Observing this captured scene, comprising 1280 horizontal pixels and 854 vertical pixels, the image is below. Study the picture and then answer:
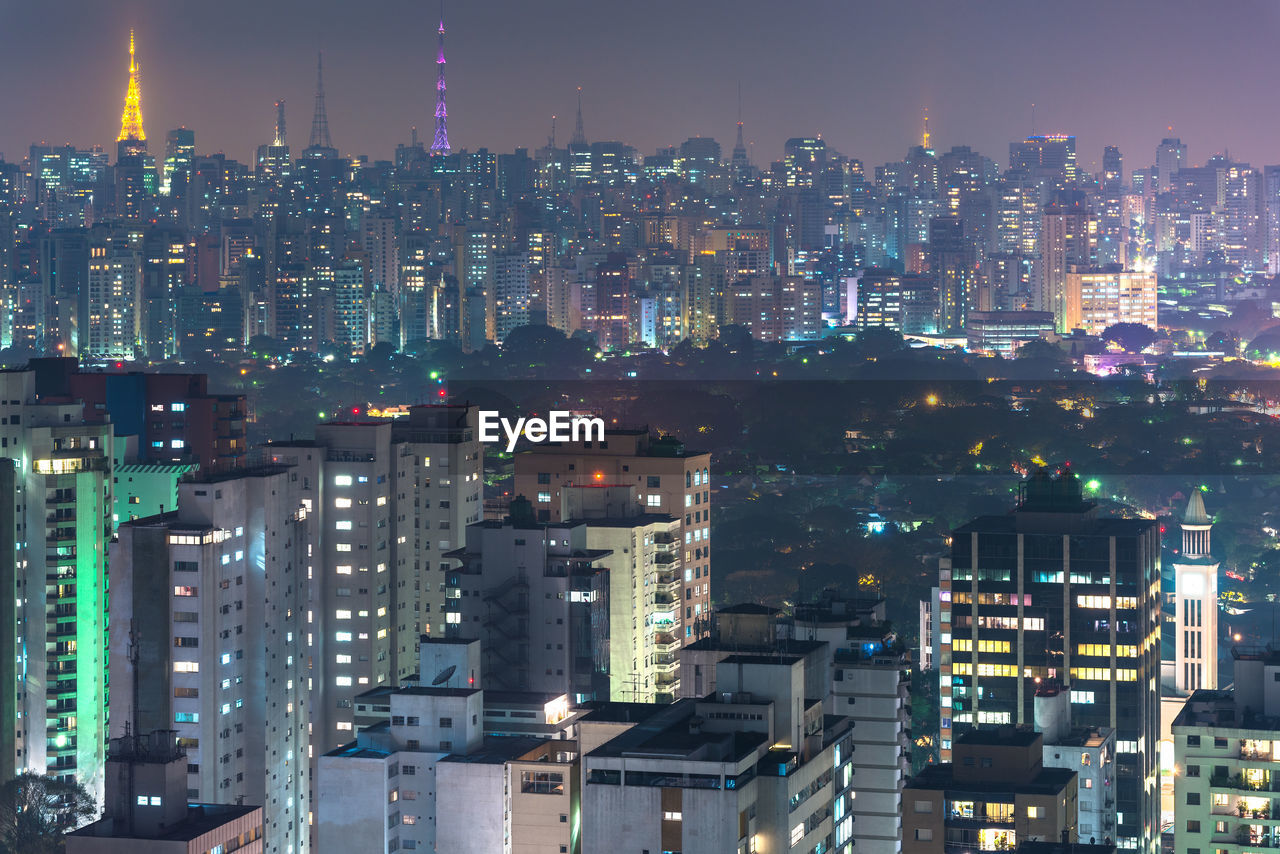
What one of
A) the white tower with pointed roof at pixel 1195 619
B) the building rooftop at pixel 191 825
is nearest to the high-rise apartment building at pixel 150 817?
the building rooftop at pixel 191 825

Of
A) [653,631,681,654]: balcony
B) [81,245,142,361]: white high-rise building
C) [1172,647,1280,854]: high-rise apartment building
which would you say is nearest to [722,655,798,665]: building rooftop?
[1172,647,1280,854]: high-rise apartment building

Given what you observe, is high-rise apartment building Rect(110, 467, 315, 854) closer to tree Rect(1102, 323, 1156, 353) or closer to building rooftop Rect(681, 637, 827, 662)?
building rooftop Rect(681, 637, 827, 662)

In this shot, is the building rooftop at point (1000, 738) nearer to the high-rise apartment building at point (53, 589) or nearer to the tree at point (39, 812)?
the tree at point (39, 812)

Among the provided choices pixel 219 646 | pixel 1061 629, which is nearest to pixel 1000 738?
pixel 1061 629

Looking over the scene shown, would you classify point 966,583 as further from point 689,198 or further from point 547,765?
point 689,198

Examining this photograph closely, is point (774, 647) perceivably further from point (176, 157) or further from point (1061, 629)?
point (176, 157)

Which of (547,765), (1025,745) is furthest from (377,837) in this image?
(1025,745)
